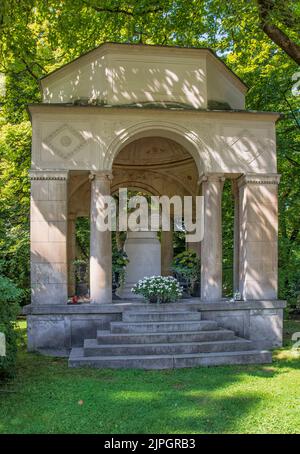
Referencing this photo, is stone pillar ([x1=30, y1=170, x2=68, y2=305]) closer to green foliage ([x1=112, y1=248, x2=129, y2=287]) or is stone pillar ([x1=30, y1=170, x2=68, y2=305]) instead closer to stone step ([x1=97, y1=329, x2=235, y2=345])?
stone step ([x1=97, y1=329, x2=235, y2=345])

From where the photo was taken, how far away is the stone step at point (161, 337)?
29.3 ft

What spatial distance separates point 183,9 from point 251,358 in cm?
927

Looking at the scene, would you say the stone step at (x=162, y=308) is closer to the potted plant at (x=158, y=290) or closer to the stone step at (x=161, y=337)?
the potted plant at (x=158, y=290)

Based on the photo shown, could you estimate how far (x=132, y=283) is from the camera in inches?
498

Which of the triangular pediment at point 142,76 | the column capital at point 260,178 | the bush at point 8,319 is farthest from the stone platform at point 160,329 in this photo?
the triangular pediment at point 142,76

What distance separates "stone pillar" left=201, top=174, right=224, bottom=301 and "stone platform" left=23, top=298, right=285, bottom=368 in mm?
367

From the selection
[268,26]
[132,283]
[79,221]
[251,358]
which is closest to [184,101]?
[268,26]

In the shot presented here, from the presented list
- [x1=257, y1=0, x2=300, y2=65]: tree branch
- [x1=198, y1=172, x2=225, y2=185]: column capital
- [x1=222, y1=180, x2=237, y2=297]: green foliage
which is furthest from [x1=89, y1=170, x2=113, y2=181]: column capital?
[x1=222, y1=180, x2=237, y2=297]: green foliage

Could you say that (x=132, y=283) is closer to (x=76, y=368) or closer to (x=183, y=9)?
(x=76, y=368)

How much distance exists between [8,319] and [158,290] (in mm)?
3880

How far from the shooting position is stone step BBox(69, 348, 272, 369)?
8242 millimetres

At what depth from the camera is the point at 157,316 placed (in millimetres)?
9812

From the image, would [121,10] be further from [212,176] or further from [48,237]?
[48,237]

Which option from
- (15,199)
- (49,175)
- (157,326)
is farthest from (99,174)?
(15,199)
